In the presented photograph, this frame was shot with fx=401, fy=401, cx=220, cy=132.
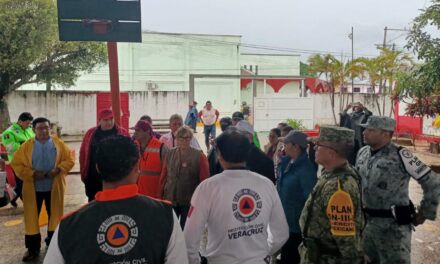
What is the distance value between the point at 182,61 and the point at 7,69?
20.7m

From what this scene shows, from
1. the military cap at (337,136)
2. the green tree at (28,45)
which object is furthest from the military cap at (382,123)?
the green tree at (28,45)

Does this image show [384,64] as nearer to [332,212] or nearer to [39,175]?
[39,175]

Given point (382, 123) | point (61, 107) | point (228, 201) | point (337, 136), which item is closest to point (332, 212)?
point (337, 136)

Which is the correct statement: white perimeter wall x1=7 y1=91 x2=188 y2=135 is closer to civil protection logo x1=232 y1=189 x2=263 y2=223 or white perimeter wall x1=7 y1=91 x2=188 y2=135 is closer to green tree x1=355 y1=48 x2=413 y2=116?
green tree x1=355 y1=48 x2=413 y2=116

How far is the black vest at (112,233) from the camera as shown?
5.29 ft

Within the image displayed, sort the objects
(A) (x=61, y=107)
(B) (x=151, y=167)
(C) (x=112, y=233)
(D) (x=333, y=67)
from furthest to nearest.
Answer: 1. (D) (x=333, y=67)
2. (A) (x=61, y=107)
3. (B) (x=151, y=167)
4. (C) (x=112, y=233)

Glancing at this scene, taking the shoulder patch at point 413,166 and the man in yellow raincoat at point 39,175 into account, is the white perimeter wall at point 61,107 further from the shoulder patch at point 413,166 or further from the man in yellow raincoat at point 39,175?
the shoulder patch at point 413,166

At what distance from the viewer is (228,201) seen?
7.51 feet

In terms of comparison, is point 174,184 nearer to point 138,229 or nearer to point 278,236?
point 278,236

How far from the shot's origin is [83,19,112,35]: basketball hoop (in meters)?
5.78

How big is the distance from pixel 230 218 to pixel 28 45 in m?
15.7

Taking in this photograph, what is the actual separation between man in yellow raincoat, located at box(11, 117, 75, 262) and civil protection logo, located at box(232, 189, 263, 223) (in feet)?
10.8

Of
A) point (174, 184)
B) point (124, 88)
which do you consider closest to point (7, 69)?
point (174, 184)

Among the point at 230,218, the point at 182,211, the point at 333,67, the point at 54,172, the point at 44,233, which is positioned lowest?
the point at 44,233
